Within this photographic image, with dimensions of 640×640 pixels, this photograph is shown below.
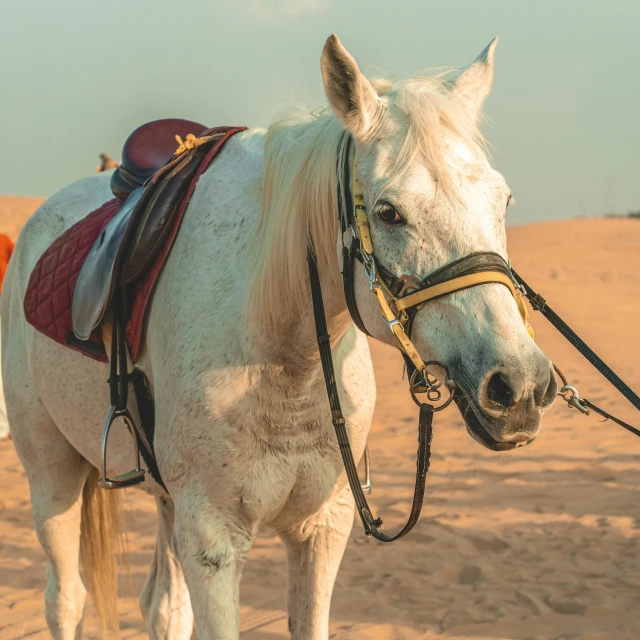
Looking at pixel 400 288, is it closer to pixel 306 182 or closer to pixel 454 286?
pixel 454 286

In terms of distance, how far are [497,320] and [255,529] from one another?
1024mm

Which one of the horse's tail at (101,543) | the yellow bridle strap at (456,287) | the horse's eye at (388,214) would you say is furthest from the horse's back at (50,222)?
the yellow bridle strap at (456,287)

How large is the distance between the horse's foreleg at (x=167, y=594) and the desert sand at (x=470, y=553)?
2.90ft

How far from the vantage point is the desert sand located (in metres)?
4.18

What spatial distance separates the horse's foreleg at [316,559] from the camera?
99.7 inches

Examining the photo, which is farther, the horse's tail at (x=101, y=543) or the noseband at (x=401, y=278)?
the horse's tail at (x=101, y=543)

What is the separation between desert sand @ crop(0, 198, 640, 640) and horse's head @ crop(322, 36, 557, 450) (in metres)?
0.40

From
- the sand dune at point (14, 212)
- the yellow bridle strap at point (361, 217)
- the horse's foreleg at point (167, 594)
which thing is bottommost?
the sand dune at point (14, 212)

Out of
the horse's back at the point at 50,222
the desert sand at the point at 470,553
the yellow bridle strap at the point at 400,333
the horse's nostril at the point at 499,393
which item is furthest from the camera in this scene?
the desert sand at the point at 470,553

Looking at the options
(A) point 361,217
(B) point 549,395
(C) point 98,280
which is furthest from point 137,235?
(B) point 549,395

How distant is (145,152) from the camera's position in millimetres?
3125

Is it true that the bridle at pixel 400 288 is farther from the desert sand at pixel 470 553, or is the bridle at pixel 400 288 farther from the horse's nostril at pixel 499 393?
the desert sand at pixel 470 553

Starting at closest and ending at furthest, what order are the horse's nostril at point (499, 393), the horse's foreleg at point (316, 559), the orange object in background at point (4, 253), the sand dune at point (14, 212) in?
the horse's nostril at point (499, 393), the horse's foreleg at point (316, 559), the orange object in background at point (4, 253), the sand dune at point (14, 212)

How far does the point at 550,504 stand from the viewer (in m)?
5.88
